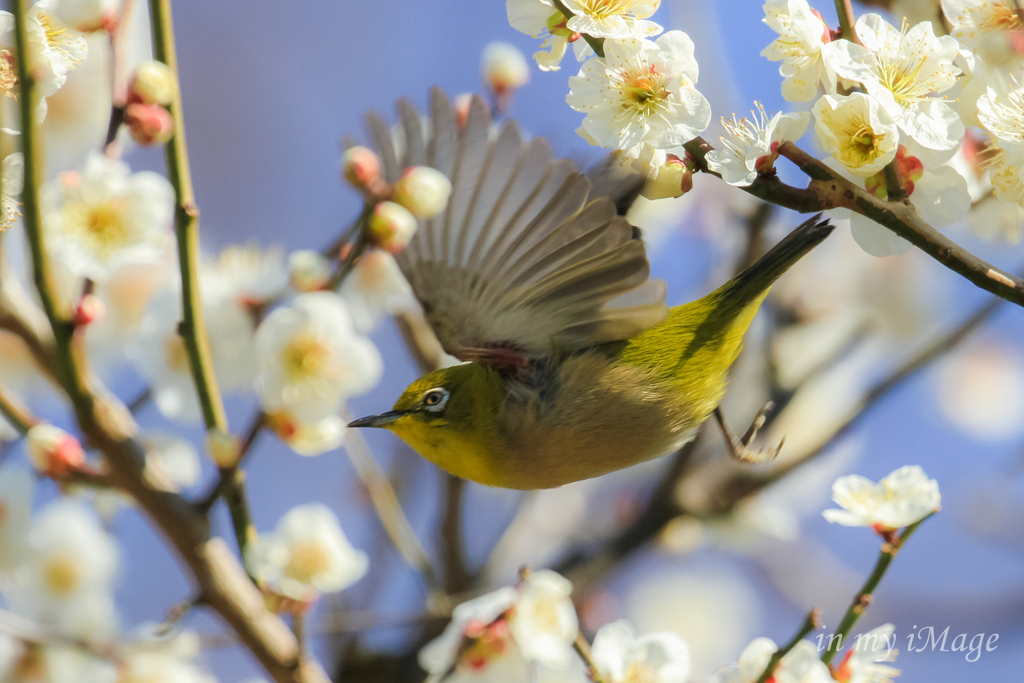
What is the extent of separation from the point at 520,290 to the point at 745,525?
129 cm

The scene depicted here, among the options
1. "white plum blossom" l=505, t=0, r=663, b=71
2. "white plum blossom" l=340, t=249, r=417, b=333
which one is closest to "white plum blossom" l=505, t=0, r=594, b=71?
"white plum blossom" l=505, t=0, r=663, b=71

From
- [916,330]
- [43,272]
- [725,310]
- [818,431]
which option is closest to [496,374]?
[725,310]

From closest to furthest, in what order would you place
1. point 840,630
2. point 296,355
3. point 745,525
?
point 840,630, point 296,355, point 745,525

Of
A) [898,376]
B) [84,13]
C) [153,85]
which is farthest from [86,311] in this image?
[898,376]

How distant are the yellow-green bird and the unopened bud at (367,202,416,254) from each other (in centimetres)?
6

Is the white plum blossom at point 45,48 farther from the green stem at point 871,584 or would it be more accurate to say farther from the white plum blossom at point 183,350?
the green stem at point 871,584

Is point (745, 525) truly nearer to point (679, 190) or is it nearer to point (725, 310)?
point (725, 310)

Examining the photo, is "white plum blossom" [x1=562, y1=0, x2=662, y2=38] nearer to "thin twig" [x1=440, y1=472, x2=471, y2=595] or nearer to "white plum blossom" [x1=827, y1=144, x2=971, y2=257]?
"white plum blossom" [x1=827, y1=144, x2=971, y2=257]

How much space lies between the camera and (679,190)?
757 mm

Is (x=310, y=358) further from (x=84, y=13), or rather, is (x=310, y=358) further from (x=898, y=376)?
(x=898, y=376)

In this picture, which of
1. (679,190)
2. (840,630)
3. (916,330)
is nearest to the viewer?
(679,190)

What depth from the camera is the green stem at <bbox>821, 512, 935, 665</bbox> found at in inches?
33.3

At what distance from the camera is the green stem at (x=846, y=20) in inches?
28.1

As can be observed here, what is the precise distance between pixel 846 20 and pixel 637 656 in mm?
812
